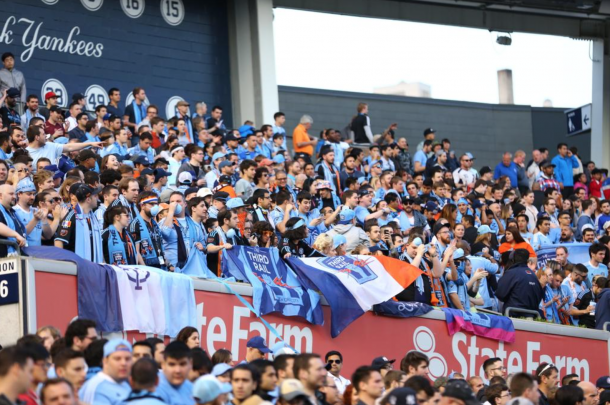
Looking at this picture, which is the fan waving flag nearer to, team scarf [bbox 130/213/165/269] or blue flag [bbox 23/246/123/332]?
team scarf [bbox 130/213/165/269]

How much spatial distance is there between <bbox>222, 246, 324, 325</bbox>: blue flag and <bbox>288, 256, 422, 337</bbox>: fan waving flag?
183mm

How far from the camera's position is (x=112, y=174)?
49.3ft

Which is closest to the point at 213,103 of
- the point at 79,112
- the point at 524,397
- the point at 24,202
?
the point at 79,112

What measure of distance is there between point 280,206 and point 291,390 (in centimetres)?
791

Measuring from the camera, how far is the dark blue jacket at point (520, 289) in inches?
701

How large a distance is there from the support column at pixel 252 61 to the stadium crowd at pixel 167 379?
50.5 ft

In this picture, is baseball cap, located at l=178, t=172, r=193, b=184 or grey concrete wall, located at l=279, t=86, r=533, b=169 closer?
baseball cap, located at l=178, t=172, r=193, b=184

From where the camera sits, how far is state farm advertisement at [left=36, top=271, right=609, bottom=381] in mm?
12539

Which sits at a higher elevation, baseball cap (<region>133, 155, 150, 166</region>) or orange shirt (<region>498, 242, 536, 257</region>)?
baseball cap (<region>133, 155, 150, 166</region>)

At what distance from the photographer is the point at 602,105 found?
105ft

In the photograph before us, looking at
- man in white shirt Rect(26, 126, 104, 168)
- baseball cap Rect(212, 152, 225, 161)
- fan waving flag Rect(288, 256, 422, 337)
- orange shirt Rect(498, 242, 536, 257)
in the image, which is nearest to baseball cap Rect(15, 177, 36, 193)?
man in white shirt Rect(26, 126, 104, 168)

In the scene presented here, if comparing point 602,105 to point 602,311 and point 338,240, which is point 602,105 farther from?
point 338,240

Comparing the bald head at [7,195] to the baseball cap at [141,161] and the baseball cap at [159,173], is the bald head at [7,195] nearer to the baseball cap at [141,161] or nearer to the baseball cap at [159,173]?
the baseball cap at [159,173]

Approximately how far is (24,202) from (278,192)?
17.4ft
